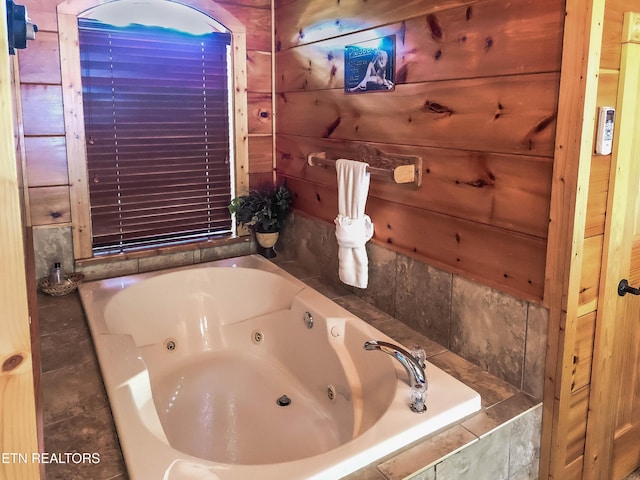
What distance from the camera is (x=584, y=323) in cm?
174

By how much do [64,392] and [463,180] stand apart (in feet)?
5.12

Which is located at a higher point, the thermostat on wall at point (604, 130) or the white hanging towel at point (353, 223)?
the thermostat on wall at point (604, 130)

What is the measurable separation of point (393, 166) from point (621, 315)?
3.29 feet

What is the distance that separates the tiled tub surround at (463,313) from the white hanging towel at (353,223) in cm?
14

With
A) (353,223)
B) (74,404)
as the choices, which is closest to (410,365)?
(353,223)

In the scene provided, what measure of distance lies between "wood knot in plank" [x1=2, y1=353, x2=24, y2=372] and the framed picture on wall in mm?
1874

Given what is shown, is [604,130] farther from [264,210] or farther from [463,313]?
[264,210]

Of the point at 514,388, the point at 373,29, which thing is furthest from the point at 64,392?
the point at 373,29

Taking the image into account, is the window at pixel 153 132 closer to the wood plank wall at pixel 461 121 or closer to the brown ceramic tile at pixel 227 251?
the brown ceramic tile at pixel 227 251

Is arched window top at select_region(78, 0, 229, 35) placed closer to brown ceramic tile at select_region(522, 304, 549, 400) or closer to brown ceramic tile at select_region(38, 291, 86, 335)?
brown ceramic tile at select_region(38, 291, 86, 335)

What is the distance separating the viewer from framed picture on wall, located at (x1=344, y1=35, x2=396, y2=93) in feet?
7.27

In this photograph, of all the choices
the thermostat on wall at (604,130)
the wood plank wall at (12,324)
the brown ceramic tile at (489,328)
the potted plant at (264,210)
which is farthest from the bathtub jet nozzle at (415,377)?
the potted plant at (264,210)

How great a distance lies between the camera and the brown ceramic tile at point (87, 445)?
1.42 metres

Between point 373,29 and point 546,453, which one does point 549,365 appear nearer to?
point 546,453
